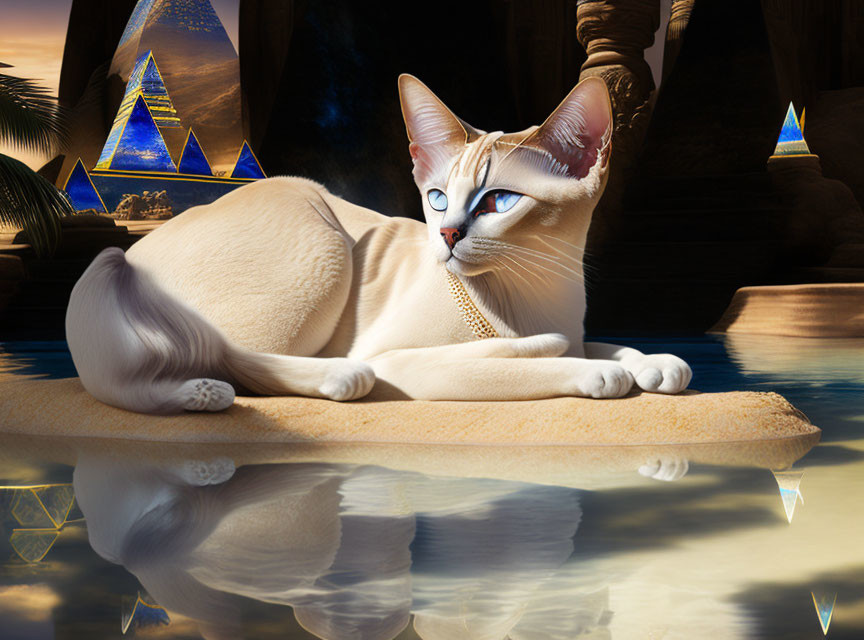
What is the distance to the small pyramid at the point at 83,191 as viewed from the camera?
9664 mm

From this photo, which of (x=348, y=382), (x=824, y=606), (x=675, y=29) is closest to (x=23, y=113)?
(x=348, y=382)

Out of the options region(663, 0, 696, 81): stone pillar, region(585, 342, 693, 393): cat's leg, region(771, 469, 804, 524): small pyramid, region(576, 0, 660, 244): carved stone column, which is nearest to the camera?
region(771, 469, 804, 524): small pyramid

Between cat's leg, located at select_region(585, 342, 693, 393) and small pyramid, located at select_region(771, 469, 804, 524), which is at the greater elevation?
small pyramid, located at select_region(771, 469, 804, 524)

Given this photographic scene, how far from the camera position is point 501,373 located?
2.06 m

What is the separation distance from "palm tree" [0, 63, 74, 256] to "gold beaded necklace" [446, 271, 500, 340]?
3584 millimetres

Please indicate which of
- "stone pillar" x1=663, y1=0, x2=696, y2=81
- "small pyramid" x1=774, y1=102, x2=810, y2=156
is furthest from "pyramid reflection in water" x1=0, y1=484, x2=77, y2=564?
"stone pillar" x1=663, y1=0, x2=696, y2=81

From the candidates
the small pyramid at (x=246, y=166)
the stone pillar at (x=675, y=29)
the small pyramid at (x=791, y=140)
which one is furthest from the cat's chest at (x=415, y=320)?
the stone pillar at (x=675, y=29)

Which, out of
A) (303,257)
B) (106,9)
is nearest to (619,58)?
(303,257)

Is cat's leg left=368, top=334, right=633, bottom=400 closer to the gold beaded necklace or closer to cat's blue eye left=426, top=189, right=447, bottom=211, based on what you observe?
the gold beaded necklace

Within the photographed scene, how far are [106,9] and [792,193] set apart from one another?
10338mm

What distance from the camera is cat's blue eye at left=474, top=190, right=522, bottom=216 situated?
2055 mm

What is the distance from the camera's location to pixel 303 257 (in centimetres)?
233

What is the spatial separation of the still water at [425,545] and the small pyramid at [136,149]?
28.9 feet

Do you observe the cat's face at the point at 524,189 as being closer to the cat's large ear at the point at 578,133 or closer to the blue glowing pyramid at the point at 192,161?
the cat's large ear at the point at 578,133
